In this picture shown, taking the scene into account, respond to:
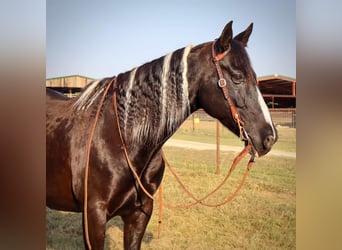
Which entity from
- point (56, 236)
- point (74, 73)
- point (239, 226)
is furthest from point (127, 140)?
point (56, 236)

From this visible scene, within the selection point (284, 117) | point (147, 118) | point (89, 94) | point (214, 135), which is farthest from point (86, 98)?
point (284, 117)

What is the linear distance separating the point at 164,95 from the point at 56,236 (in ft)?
4.46

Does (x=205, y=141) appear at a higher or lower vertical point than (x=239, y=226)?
higher

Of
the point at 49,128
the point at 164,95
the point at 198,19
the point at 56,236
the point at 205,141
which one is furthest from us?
the point at 56,236

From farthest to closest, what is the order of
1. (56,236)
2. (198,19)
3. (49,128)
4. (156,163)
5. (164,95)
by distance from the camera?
(56,236) → (198,19) → (49,128) → (156,163) → (164,95)

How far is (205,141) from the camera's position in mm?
1859

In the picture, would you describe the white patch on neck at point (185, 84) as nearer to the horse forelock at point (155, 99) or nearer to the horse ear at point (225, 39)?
the horse forelock at point (155, 99)

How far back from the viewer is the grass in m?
1.71

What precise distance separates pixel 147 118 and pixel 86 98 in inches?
13.6

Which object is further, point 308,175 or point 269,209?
point 269,209

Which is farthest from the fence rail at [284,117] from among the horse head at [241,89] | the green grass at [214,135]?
the horse head at [241,89]

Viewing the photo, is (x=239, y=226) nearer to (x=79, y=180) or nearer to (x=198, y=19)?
(x=79, y=180)

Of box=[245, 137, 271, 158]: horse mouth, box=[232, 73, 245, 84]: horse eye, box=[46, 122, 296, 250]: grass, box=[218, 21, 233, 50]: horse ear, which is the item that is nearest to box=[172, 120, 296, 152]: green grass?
box=[46, 122, 296, 250]: grass

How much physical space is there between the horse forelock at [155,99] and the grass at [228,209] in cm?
49
